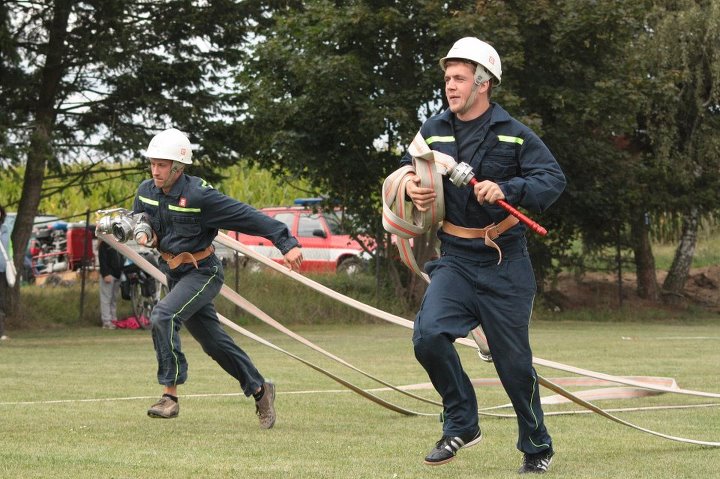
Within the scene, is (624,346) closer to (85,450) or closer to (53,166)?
(53,166)

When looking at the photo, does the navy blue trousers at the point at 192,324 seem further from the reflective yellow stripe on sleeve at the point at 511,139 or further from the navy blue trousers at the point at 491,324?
the reflective yellow stripe on sleeve at the point at 511,139

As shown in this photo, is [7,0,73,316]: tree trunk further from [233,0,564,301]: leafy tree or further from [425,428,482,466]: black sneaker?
[425,428,482,466]: black sneaker

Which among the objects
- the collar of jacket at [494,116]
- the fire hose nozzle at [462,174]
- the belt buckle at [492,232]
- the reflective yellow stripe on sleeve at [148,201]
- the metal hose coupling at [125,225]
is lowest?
the metal hose coupling at [125,225]

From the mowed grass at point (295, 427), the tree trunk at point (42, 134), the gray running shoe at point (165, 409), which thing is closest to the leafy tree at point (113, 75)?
the tree trunk at point (42, 134)

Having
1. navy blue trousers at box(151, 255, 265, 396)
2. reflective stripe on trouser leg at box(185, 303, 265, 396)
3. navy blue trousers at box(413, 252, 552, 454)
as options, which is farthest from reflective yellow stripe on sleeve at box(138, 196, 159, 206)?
navy blue trousers at box(413, 252, 552, 454)

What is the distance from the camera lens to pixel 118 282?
2356cm

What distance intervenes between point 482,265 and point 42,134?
15.2 meters

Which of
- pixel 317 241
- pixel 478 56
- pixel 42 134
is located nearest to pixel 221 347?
pixel 478 56

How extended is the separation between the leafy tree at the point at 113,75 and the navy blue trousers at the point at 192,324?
12.2m

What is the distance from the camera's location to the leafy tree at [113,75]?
69.5 feet

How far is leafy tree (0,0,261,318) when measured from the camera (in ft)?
69.5

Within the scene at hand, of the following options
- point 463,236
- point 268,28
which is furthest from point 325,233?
point 463,236

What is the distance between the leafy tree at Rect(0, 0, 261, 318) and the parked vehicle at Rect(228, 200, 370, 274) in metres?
6.53

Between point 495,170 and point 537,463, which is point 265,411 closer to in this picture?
point 537,463
